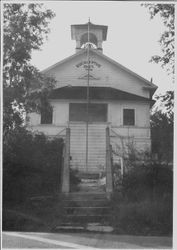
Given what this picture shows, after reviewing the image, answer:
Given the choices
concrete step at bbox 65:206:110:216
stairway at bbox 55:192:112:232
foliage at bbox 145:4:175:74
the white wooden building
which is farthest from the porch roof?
concrete step at bbox 65:206:110:216

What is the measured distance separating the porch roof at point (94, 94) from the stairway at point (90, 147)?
0.31m

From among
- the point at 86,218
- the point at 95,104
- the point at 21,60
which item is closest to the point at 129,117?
the point at 95,104

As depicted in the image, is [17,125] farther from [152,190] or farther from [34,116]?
[152,190]

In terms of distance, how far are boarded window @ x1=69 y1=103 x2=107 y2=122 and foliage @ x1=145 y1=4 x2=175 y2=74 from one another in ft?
2.67

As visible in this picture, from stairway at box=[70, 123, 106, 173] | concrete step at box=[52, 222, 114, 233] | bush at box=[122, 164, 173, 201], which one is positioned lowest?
concrete step at box=[52, 222, 114, 233]

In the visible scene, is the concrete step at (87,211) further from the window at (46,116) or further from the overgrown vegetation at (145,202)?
the window at (46,116)

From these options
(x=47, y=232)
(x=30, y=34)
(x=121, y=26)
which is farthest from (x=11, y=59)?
(x=47, y=232)

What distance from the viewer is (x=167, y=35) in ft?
14.3

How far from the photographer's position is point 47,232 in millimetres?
3975

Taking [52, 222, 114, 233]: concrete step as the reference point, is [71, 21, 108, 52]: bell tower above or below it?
above

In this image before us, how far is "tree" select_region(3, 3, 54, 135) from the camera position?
4.23 metres

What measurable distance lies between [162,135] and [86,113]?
826mm

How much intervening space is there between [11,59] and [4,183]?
1.29 m

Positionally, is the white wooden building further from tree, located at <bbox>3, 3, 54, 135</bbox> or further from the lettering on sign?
tree, located at <bbox>3, 3, 54, 135</bbox>
